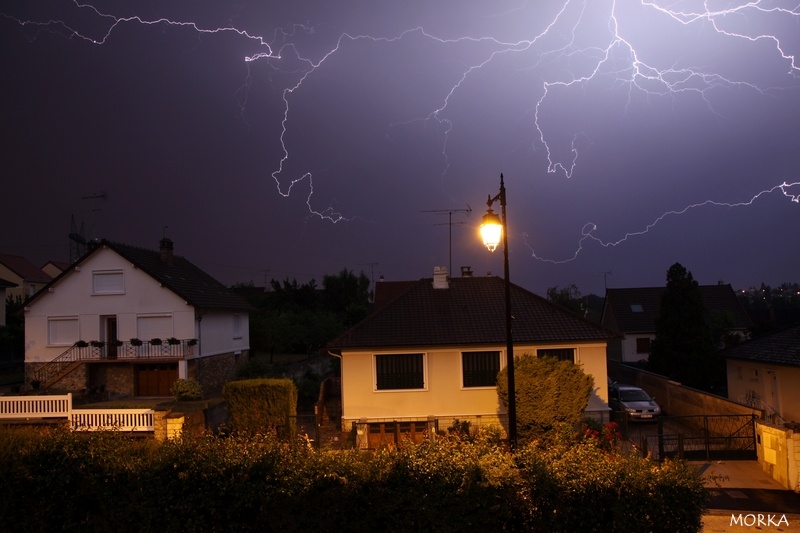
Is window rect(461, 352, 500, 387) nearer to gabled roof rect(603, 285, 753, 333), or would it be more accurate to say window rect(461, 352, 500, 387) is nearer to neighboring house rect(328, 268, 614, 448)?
neighboring house rect(328, 268, 614, 448)


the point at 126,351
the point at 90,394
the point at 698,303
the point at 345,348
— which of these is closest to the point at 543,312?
the point at 345,348

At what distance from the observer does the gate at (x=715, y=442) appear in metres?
15.5

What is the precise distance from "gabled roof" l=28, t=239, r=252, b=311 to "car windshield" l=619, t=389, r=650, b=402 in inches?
772

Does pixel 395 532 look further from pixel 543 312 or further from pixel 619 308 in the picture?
pixel 619 308

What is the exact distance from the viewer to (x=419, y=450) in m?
8.05

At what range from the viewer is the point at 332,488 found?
779cm

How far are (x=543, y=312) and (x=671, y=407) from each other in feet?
24.9

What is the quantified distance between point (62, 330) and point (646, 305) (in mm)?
38585

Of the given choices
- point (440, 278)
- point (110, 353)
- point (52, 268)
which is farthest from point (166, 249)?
point (52, 268)

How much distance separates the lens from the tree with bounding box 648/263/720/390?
86.7 feet

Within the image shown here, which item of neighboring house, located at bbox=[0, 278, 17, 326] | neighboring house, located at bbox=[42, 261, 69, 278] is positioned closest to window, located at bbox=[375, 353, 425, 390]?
neighboring house, located at bbox=[0, 278, 17, 326]

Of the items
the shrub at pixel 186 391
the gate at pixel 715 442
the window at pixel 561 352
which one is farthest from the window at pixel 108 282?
the gate at pixel 715 442

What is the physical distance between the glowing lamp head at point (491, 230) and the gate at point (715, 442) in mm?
7379

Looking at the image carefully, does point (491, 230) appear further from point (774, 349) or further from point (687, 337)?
point (687, 337)
